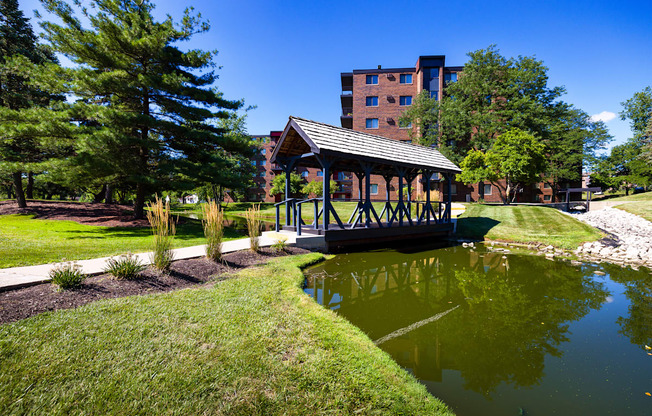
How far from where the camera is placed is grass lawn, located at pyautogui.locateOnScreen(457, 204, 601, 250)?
38.9 ft

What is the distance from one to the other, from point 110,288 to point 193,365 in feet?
9.71

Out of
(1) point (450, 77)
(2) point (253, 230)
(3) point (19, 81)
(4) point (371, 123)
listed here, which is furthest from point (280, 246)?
(1) point (450, 77)

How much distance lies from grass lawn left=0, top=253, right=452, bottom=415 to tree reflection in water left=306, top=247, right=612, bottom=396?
2.51ft

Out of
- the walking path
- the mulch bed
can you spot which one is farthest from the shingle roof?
the mulch bed

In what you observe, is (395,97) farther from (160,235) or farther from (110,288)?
(110,288)

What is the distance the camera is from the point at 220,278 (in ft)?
18.3

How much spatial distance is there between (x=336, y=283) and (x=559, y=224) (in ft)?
48.9

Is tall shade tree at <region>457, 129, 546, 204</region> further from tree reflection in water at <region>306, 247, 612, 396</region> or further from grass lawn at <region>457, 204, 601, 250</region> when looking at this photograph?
tree reflection in water at <region>306, 247, 612, 396</region>

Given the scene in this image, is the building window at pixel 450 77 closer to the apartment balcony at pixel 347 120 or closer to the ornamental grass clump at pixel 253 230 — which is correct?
the apartment balcony at pixel 347 120

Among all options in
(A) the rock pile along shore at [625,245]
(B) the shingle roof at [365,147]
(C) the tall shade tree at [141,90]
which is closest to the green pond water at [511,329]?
(A) the rock pile along shore at [625,245]

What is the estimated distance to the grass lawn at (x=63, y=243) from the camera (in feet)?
20.6

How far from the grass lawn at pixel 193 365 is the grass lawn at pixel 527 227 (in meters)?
12.5

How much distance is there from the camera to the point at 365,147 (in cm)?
1054

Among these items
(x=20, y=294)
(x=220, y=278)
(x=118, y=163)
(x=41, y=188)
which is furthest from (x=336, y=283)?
(x=41, y=188)
